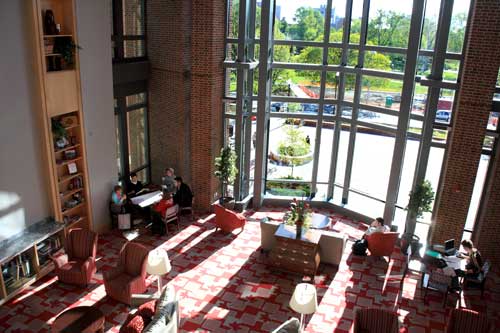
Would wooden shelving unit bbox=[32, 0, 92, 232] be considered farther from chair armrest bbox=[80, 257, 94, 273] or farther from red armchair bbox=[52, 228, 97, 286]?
chair armrest bbox=[80, 257, 94, 273]

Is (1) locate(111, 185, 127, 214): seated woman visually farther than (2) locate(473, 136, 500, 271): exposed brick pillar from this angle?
Yes

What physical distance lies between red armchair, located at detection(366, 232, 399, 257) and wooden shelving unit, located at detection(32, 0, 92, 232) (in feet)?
21.8

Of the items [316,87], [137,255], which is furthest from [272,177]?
[137,255]

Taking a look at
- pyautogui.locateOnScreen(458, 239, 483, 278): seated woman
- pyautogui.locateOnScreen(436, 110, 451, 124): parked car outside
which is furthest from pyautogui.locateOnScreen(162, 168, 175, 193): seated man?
pyautogui.locateOnScreen(458, 239, 483, 278): seated woman

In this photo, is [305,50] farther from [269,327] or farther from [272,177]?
[269,327]

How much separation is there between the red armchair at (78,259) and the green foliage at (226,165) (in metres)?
4.06

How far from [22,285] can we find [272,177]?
24.4ft

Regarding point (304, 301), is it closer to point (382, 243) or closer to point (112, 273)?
point (112, 273)

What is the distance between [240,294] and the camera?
30.7ft

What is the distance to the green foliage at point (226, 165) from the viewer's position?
12.4 metres

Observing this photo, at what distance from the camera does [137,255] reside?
8.99 meters

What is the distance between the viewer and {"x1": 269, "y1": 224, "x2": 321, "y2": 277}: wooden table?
9.91m

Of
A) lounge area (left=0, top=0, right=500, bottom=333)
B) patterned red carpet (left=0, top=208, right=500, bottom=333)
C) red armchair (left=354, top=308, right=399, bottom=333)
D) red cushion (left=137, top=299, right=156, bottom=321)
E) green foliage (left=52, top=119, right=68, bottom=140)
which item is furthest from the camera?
green foliage (left=52, top=119, right=68, bottom=140)

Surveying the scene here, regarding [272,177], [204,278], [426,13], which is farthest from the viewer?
[272,177]
